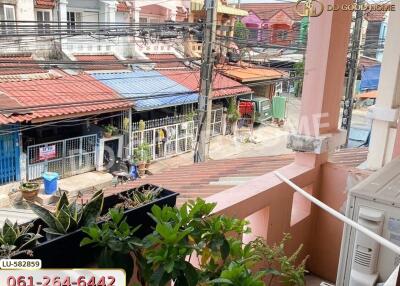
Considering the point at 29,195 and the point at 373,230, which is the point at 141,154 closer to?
the point at 29,195

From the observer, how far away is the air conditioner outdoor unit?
1.30 meters

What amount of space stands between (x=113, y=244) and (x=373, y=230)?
84cm

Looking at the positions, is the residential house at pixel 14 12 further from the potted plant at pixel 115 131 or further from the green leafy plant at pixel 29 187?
Result: the potted plant at pixel 115 131

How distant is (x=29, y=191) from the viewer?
5953mm

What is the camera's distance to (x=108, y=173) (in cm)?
761

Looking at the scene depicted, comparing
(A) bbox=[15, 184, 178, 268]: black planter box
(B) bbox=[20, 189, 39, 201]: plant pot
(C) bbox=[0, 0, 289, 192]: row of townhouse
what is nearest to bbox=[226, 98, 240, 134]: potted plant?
(C) bbox=[0, 0, 289, 192]: row of townhouse

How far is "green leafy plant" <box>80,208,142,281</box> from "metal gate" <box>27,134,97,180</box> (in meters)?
6.19

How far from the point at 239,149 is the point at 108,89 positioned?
12.2 feet

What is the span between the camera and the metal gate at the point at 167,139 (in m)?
8.32

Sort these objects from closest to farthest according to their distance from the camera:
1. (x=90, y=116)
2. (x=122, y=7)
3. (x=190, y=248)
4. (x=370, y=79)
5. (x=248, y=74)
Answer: (x=190, y=248)
(x=122, y=7)
(x=90, y=116)
(x=248, y=74)
(x=370, y=79)


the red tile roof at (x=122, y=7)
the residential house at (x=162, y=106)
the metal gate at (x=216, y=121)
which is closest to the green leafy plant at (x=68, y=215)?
the red tile roof at (x=122, y=7)

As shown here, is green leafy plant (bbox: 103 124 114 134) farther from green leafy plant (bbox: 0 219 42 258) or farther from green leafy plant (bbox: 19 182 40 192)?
green leafy plant (bbox: 0 219 42 258)

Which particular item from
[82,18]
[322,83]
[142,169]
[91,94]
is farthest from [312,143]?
[142,169]

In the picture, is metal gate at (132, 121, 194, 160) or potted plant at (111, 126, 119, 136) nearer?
potted plant at (111, 126, 119, 136)
